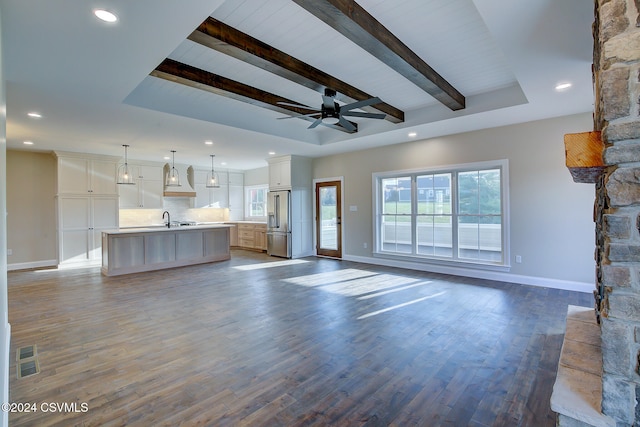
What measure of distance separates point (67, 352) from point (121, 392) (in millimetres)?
1075


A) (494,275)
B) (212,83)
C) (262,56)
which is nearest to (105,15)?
(262,56)

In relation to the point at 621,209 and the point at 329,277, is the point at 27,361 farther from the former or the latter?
the point at 621,209

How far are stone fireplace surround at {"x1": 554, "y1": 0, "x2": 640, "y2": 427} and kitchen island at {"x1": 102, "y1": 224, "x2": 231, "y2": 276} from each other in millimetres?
6840

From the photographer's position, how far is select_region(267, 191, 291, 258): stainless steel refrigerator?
7711 mm

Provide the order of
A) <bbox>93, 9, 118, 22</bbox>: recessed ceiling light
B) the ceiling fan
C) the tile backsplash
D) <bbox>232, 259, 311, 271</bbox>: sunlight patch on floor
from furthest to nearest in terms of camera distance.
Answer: the tile backsplash, <bbox>232, 259, 311, 271</bbox>: sunlight patch on floor, the ceiling fan, <bbox>93, 9, 118, 22</bbox>: recessed ceiling light

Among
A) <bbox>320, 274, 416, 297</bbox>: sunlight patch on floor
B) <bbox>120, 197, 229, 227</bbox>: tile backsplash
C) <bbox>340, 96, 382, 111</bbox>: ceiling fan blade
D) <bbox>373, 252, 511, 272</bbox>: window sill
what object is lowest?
<bbox>320, 274, 416, 297</bbox>: sunlight patch on floor

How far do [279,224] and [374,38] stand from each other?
19.0ft

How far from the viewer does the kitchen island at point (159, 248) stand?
5883 mm

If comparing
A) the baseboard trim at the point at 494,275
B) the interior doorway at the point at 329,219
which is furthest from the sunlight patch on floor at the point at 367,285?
the interior doorway at the point at 329,219

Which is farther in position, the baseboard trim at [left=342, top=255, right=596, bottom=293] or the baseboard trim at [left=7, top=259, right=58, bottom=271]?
the baseboard trim at [left=7, top=259, right=58, bottom=271]

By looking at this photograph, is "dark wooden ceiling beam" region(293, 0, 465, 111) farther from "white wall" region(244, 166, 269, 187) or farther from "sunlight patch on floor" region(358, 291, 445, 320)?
"white wall" region(244, 166, 269, 187)

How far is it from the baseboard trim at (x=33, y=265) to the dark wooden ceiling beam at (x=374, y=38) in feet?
25.8

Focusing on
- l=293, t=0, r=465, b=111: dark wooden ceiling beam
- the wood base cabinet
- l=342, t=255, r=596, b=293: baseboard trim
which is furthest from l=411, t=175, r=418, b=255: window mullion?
the wood base cabinet

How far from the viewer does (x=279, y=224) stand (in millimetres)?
7914
